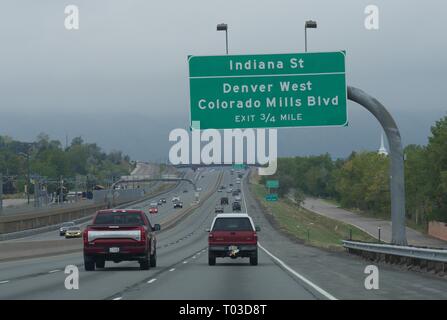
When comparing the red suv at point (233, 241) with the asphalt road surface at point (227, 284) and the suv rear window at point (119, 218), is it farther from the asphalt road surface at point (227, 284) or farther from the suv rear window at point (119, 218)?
the suv rear window at point (119, 218)

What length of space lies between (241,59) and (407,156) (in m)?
103

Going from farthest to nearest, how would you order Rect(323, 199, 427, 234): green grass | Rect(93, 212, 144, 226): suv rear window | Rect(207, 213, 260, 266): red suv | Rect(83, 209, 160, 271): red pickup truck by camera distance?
1. Rect(323, 199, 427, 234): green grass
2. Rect(207, 213, 260, 266): red suv
3. Rect(93, 212, 144, 226): suv rear window
4. Rect(83, 209, 160, 271): red pickup truck

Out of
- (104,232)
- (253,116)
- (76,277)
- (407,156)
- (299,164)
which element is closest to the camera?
(76,277)

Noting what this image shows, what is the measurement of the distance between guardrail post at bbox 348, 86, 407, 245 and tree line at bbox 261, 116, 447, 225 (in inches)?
2632

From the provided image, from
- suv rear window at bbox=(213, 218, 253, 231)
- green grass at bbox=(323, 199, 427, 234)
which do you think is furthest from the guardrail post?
green grass at bbox=(323, 199, 427, 234)

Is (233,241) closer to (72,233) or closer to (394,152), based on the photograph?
(394,152)

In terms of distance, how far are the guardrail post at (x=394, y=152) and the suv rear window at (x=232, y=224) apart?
567 centimetres

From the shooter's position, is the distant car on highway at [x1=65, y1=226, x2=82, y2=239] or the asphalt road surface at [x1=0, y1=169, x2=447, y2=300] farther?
the distant car on highway at [x1=65, y1=226, x2=82, y2=239]

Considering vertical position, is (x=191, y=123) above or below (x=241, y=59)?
below

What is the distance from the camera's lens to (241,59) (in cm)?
3334

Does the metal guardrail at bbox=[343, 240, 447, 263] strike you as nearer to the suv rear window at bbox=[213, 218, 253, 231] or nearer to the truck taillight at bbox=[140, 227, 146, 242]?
the suv rear window at bbox=[213, 218, 253, 231]

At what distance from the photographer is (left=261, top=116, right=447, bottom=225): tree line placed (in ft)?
350
